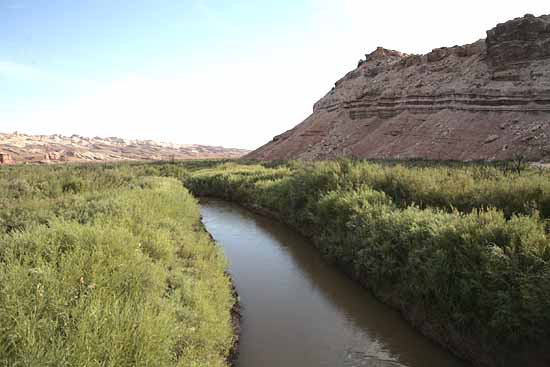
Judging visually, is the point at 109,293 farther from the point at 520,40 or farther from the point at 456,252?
the point at 520,40

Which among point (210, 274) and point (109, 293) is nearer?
point (109, 293)

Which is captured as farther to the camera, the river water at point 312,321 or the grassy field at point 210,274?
the river water at point 312,321

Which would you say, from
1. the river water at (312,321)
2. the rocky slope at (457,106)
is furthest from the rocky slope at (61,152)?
the river water at (312,321)

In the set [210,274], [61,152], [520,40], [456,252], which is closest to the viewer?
[456,252]

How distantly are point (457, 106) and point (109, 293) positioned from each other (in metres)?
40.3

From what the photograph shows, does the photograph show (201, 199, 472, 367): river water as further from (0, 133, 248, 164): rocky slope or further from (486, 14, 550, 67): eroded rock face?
(0, 133, 248, 164): rocky slope

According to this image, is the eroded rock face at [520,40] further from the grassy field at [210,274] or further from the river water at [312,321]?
the river water at [312,321]

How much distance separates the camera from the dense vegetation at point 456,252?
6078mm

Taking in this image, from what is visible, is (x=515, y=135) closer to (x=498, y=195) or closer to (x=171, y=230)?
(x=498, y=195)

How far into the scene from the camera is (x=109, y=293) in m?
5.21

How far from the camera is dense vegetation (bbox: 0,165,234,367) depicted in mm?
3808

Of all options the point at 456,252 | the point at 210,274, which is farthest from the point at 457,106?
the point at 210,274

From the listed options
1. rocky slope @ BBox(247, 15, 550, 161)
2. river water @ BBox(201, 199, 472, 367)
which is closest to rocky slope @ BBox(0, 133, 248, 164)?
rocky slope @ BBox(247, 15, 550, 161)

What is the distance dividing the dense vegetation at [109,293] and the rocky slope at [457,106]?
2853 centimetres
